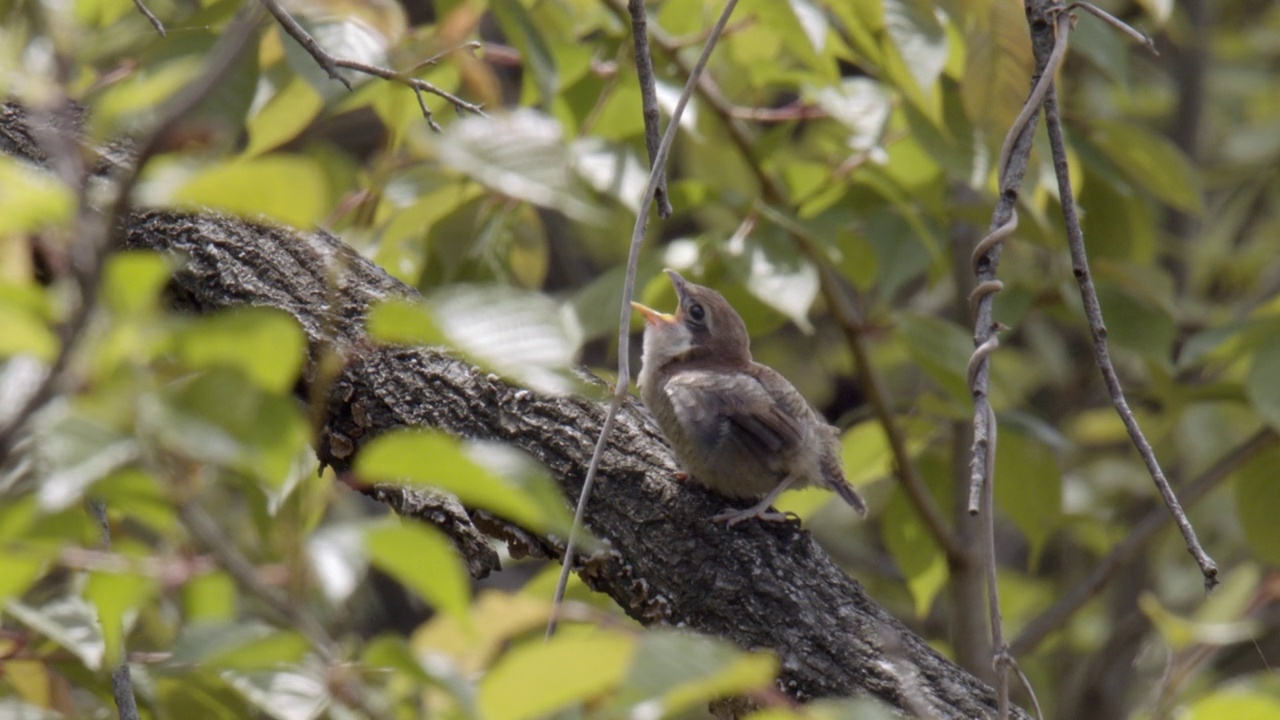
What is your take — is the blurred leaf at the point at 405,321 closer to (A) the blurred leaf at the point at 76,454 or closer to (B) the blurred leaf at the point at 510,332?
(B) the blurred leaf at the point at 510,332

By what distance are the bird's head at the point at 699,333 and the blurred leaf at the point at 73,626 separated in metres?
2.17

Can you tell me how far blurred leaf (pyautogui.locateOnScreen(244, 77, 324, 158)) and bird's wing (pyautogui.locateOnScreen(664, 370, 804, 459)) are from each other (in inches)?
56.4

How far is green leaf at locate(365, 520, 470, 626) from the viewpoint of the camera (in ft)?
3.67

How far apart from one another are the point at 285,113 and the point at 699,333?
1633mm

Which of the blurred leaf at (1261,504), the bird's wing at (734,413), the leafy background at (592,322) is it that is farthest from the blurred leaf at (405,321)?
the blurred leaf at (1261,504)

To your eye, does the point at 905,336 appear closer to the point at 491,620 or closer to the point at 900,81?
the point at 900,81

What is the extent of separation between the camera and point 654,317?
4398mm

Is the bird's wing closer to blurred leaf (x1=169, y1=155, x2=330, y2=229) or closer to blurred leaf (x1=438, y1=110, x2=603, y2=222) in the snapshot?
blurred leaf (x1=438, y1=110, x2=603, y2=222)

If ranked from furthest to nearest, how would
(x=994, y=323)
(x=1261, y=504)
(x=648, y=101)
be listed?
1. (x=1261, y=504)
2. (x=994, y=323)
3. (x=648, y=101)

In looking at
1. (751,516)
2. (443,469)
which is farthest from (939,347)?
(443,469)

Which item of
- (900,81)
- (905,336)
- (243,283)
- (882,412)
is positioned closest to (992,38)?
(900,81)

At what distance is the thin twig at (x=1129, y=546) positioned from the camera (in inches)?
185

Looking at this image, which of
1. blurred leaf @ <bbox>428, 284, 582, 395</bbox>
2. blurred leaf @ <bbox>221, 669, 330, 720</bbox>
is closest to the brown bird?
blurred leaf @ <bbox>221, 669, 330, 720</bbox>

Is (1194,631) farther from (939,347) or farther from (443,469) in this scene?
(939,347)
